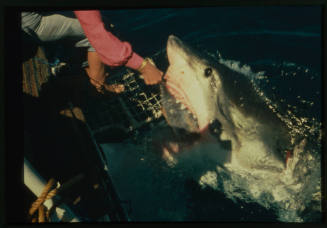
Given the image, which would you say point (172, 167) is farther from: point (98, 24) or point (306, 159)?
point (98, 24)

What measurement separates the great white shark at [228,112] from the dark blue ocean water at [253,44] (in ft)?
0.68

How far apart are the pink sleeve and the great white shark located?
0.98 ft

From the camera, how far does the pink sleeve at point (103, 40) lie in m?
1.18

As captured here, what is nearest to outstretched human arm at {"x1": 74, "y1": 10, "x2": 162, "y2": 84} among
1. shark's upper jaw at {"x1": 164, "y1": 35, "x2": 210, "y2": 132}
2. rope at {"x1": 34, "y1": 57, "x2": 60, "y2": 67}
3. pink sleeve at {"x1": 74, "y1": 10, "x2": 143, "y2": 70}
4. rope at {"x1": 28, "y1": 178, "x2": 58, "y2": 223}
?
pink sleeve at {"x1": 74, "y1": 10, "x2": 143, "y2": 70}

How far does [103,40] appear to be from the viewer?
47.6 inches

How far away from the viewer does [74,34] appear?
1452 mm

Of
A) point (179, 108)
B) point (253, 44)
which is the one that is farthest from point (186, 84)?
point (253, 44)

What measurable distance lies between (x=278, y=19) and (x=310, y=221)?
126 centimetres

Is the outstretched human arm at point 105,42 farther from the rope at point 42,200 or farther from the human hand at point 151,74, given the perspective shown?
the rope at point 42,200

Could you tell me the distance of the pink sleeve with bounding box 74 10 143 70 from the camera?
1.18 meters

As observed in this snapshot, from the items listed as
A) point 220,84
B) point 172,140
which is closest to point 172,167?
point 172,140

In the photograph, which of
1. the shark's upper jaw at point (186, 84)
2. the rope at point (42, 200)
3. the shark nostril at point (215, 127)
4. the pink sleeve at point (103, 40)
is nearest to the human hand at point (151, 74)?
the pink sleeve at point (103, 40)

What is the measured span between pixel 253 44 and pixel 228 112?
3.75 feet

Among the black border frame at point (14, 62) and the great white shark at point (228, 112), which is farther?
Result: the black border frame at point (14, 62)
